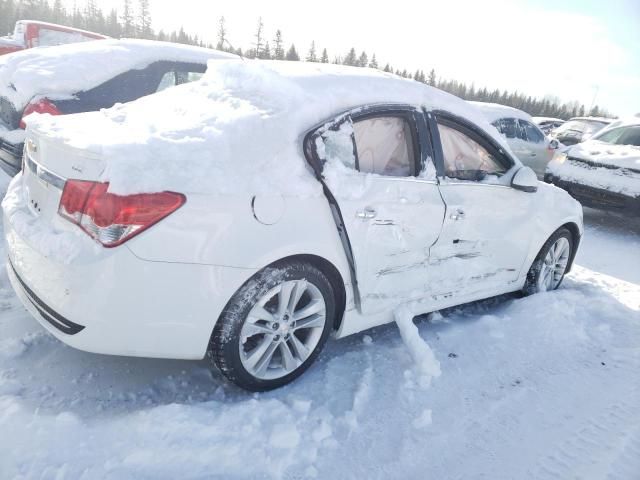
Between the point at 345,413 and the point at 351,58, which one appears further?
the point at 351,58

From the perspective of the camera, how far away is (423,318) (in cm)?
351

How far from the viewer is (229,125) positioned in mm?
Answer: 2309

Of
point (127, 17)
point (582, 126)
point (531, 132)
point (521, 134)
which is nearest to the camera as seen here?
point (521, 134)

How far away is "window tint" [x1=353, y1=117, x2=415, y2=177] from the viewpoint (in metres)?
2.67

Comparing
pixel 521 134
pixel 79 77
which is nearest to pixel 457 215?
pixel 79 77

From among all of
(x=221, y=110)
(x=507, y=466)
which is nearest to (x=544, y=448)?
(x=507, y=466)

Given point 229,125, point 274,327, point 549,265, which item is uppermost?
point 229,125

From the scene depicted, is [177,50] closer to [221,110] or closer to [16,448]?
[221,110]

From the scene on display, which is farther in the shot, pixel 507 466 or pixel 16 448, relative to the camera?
pixel 507 466

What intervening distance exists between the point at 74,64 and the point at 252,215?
10.7 ft

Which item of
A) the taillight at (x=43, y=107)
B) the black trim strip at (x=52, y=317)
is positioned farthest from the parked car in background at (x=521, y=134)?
the black trim strip at (x=52, y=317)

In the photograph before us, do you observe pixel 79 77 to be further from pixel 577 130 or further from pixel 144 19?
pixel 144 19

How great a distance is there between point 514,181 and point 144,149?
2.54 meters

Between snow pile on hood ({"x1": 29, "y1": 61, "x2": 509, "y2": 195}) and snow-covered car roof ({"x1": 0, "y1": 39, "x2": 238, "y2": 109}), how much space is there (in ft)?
5.55
